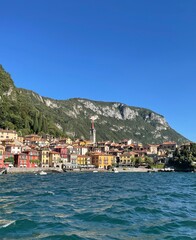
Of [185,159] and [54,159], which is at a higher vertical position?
[54,159]

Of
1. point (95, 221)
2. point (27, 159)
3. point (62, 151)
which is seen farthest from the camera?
point (62, 151)

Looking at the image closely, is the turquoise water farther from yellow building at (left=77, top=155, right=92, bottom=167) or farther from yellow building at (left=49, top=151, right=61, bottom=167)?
yellow building at (left=77, top=155, right=92, bottom=167)

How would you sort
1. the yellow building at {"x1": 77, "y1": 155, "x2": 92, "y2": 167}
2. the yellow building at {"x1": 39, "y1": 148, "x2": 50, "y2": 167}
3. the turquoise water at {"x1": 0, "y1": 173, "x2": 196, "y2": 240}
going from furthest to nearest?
the yellow building at {"x1": 77, "y1": 155, "x2": 92, "y2": 167} → the yellow building at {"x1": 39, "y1": 148, "x2": 50, "y2": 167} → the turquoise water at {"x1": 0, "y1": 173, "x2": 196, "y2": 240}

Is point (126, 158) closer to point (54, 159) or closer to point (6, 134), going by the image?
point (54, 159)

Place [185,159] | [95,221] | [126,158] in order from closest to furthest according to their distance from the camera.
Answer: [95,221] < [185,159] < [126,158]

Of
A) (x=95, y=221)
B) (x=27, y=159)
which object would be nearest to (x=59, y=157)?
(x=27, y=159)

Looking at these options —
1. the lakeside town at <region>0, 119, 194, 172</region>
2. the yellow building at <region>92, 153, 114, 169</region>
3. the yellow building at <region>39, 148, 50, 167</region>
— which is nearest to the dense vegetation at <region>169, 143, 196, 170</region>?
the lakeside town at <region>0, 119, 194, 172</region>

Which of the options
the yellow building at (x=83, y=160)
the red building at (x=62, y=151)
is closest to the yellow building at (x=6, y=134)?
the red building at (x=62, y=151)

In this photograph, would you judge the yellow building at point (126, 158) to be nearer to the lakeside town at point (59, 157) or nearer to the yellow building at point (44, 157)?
the lakeside town at point (59, 157)

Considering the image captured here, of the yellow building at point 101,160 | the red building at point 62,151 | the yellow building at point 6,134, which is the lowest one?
the yellow building at point 101,160

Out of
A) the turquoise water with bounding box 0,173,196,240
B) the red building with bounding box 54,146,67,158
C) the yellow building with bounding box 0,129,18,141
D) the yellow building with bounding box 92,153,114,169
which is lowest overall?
the turquoise water with bounding box 0,173,196,240

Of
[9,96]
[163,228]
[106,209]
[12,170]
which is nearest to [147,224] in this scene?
[163,228]

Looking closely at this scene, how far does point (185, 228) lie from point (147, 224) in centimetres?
175

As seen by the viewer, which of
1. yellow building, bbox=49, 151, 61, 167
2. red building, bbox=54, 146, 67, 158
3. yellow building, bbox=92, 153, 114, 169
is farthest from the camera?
yellow building, bbox=92, 153, 114, 169
